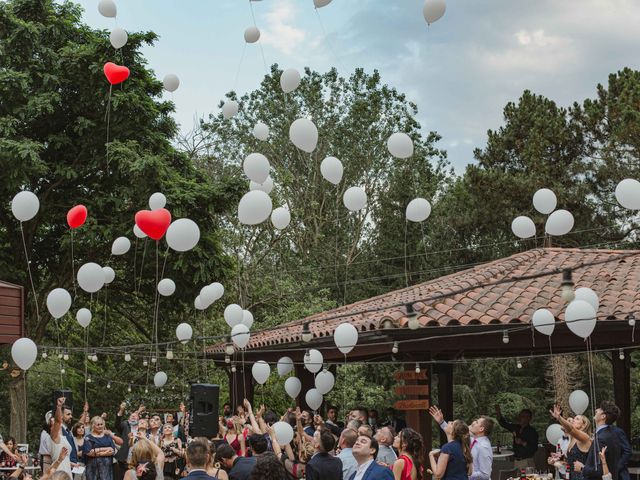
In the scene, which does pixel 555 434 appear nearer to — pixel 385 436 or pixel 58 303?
pixel 385 436

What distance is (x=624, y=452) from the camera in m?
7.16

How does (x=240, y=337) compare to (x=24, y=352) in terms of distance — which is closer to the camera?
(x=24, y=352)

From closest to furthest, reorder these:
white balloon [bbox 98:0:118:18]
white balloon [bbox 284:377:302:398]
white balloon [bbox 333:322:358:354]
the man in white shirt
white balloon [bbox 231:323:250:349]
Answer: the man in white shirt, white balloon [bbox 333:322:358:354], white balloon [bbox 231:323:250:349], white balloon [bbox 98:0:118:18], white balloon [bbox 284:377:302:398]

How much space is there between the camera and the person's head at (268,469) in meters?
4.87

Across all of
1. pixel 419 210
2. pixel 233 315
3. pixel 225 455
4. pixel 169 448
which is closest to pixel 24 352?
pixel 169 448

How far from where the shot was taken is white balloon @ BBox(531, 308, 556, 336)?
28.8 feet

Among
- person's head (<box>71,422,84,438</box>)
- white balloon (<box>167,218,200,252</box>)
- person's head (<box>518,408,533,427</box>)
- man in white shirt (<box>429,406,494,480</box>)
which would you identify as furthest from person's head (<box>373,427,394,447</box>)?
person's head (<box>518,408,533,427</box>)

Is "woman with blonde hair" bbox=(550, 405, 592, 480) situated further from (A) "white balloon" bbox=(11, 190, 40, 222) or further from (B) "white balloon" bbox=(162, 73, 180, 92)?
(A) "white balloon" bbox=(11, 190, 40, 222)

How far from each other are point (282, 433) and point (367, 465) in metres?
3.23

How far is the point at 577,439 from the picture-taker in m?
7.32

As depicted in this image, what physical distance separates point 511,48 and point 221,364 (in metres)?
10.3

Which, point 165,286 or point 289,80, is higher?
point 289,80

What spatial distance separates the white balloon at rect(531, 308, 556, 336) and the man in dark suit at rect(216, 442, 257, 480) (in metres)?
3.78

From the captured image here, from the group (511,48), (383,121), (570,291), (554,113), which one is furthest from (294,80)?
(383,121)
